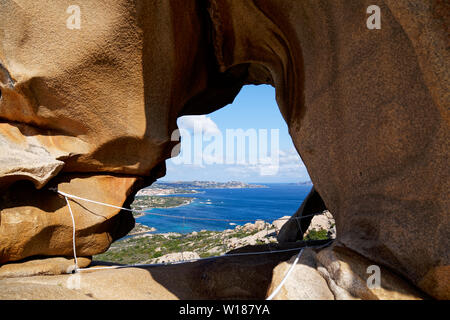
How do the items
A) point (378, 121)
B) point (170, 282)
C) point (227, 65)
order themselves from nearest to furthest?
point (378, 121), point (170, 282), point (227, 65)

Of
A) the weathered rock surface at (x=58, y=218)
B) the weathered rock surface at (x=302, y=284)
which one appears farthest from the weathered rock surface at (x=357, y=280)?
the weathered rock surface at (x=58, y=218)

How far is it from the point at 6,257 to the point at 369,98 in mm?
5797

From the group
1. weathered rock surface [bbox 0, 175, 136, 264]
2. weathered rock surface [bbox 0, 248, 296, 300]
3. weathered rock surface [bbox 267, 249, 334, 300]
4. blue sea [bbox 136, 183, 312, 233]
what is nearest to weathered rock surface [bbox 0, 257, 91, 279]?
weathered rock surface [bbox 0, 175, 136, 264]

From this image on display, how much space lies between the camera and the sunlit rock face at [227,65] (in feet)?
7.39

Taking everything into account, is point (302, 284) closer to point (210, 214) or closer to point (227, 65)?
point (227, 65)

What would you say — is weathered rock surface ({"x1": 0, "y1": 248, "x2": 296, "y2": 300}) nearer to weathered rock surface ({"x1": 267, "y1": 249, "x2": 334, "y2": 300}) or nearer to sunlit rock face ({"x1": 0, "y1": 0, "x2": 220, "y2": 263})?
sunlit rock face ({"x1": 0, "y1": 0, "x2": 220, "y2": 263})

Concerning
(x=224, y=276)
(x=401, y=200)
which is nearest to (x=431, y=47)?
(x=401, y=200)

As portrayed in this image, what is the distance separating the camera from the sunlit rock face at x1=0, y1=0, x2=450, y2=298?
2254mm

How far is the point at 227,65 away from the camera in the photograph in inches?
258

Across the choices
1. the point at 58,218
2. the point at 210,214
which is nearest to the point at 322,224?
the point at 58,218

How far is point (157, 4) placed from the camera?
424 cm

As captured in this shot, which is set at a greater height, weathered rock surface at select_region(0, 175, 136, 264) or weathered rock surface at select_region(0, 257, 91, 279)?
weathered rock surface at select_region(0, 175, 136, 264)

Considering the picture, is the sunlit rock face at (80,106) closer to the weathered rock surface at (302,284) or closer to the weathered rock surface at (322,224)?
the weathered rock surface at (302,284)

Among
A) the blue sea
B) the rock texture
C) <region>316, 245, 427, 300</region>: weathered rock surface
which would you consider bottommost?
the blue sea
